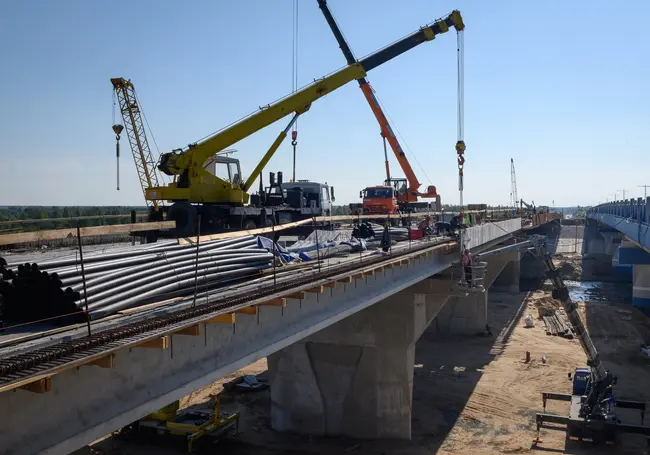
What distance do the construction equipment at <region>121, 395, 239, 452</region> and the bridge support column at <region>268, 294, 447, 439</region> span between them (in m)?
2.74

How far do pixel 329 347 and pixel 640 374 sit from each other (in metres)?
16.1

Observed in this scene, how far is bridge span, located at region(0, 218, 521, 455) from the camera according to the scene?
236 inches

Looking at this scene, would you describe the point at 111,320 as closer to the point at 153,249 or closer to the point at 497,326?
the point at 153,249

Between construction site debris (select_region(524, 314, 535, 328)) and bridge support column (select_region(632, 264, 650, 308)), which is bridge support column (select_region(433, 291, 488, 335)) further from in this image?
bridge support column (select_region(632, 264, 650, 308))

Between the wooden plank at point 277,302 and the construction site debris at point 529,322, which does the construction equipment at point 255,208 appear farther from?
the construction site debris at point 529,322

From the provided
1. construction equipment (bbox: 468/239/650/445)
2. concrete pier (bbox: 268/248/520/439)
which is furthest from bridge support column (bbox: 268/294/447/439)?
construction equipment (bbox: 468/239/650/445)

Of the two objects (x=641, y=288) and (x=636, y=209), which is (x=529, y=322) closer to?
(x=641, y=288)

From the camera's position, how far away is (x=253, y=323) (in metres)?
9.72

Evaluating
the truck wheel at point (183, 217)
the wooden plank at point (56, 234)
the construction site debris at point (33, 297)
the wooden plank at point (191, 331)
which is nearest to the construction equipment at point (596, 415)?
the truck wheel at point (183, 217)

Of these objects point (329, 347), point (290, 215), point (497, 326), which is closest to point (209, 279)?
point (329, 347)

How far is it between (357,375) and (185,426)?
6102 mm

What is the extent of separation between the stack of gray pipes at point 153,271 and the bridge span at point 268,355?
0.42m

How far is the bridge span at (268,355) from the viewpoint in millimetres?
5984

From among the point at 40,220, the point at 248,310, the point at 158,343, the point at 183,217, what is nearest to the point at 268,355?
the point at 248,310
